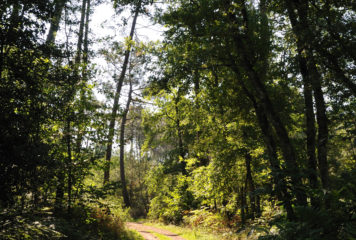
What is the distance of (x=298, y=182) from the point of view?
12.8 feet

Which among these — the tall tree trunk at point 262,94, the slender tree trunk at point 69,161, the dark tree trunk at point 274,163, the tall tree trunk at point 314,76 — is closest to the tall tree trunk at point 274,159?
the dark tree trunk at point 274,163

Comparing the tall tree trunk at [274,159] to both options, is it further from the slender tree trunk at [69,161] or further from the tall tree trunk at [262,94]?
the slender tree trunk at [69,161]

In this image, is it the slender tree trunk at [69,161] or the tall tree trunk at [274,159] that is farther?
the slender tree trunk at [69,161]

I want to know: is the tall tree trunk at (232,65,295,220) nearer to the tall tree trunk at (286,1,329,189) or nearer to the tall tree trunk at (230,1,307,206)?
the tall tree trunk at (230,1,307,206)

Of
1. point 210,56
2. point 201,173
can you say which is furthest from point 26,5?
point 201,173

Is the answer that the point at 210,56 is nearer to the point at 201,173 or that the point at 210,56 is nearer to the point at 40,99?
the point at 40,99

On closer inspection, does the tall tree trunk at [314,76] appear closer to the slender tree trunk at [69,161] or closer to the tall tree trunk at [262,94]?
the tall tree trunk at [262,94]

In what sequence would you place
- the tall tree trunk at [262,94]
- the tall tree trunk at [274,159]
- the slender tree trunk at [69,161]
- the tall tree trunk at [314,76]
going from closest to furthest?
the tall tree trunk at [274,159], the tall tree trunk at [314,76], the tall tree trunk at [262,94], the slender tree trunk at [69,161]

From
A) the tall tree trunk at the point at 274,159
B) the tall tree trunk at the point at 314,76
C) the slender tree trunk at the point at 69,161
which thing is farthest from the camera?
the slender tree trunk at the point at 69,161

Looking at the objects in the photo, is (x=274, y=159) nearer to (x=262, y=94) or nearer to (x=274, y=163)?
(x=274, y=163)

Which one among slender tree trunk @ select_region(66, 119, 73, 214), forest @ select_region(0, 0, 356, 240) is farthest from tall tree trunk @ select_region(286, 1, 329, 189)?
slender tree trunk @ select_region(66, 119, 73, 214)

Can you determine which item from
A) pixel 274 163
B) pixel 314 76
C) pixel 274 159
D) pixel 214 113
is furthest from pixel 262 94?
pixel 214 113

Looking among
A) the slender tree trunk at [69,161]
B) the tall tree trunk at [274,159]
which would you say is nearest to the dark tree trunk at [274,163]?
the tall tree trunk at [274,159]

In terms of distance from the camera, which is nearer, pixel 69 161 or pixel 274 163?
pixel 274 163
